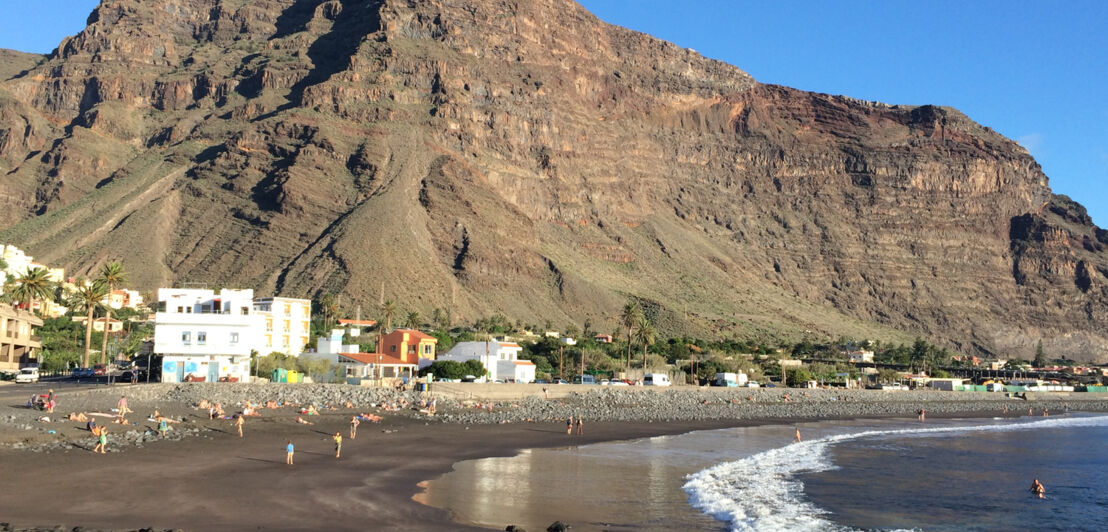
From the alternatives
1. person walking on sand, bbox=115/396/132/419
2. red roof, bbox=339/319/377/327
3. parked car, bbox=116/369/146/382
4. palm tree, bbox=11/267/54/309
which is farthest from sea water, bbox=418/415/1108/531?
red roof, bbox=339/319/377/327

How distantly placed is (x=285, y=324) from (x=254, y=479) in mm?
47331

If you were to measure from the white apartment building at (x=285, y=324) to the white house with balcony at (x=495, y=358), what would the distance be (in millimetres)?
11310

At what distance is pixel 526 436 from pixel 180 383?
65.4ft

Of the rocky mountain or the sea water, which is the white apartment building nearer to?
the sea water

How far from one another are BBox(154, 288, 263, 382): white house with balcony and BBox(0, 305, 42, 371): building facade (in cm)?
1437

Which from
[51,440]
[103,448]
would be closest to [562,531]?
[103,448]

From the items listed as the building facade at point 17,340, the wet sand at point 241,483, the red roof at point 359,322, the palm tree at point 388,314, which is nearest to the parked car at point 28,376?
the building facade at point 17,340

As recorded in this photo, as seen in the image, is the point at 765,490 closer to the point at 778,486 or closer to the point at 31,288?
the point at 778,486

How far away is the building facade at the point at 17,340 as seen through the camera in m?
70.0

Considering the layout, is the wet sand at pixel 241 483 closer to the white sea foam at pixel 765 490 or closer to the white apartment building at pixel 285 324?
the white sea foam at pixel 765 490

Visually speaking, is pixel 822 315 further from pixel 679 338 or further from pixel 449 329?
pixel 449 329

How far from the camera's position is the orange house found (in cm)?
8275

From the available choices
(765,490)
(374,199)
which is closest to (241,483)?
(765,490)

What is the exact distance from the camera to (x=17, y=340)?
72688 millimetres
